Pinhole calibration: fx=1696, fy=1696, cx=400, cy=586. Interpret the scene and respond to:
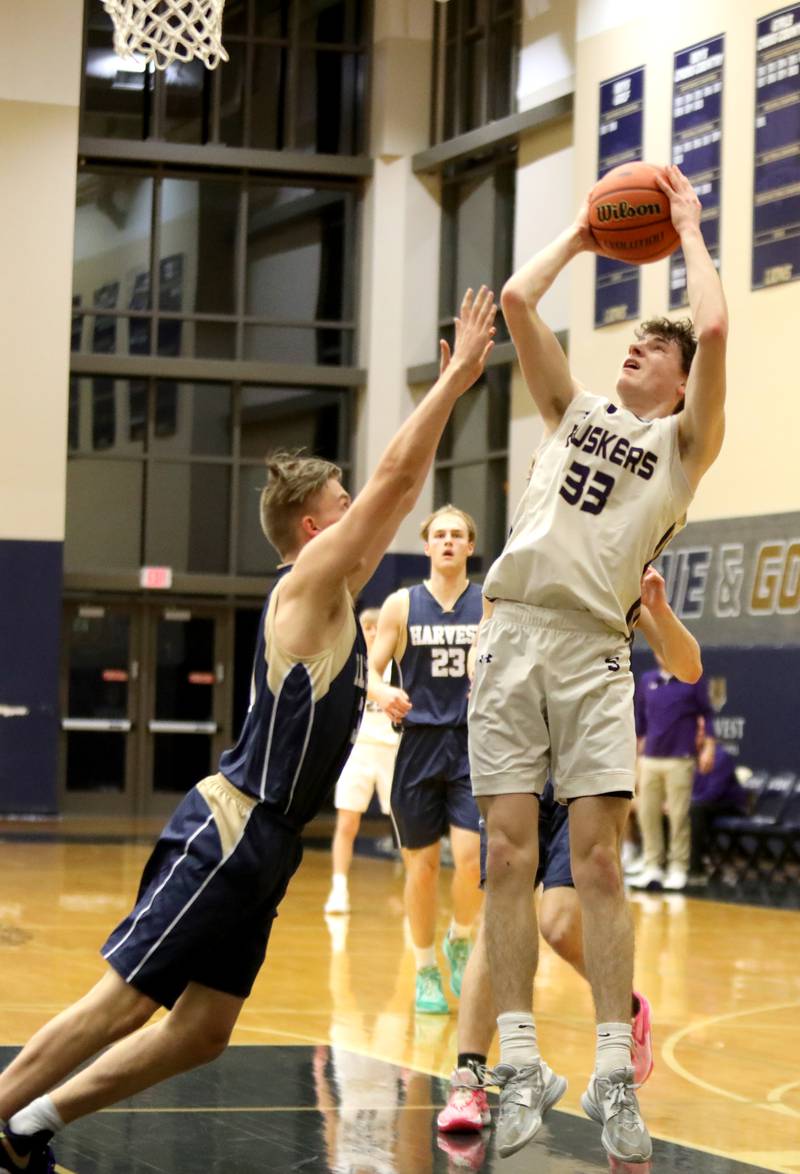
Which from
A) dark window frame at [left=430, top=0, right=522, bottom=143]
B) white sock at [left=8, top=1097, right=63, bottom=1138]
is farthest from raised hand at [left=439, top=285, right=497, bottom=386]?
dark window frame at [left=430, top=0, right=522, bottom=143]

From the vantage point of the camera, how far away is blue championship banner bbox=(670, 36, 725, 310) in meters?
15.0

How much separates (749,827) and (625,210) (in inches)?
385

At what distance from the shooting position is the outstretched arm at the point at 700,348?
409 centimetres

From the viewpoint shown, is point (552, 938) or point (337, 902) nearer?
point (552, 938)

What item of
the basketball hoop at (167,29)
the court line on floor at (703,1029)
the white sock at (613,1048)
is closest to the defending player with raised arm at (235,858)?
the white sock at (613,1048)

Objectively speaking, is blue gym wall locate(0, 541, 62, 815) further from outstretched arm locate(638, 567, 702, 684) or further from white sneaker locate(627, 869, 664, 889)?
outstretched arm locate(638, 567, 702, 684)

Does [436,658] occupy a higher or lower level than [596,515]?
lower

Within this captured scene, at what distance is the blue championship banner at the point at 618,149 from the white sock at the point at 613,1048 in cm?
1264

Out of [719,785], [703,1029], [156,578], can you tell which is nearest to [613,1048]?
[703,1029]

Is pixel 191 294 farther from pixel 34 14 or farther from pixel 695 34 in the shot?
pixel 695 34

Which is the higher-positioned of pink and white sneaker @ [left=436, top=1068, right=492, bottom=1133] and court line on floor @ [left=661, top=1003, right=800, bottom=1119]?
pink and white sneaker @ [left=436, top=1068, right=492, bottom=1133]

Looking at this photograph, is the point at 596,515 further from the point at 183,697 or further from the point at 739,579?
the point at 183,697

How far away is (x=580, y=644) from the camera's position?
4.09 metres

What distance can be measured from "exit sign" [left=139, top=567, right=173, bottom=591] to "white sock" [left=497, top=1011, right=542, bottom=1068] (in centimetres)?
1632
